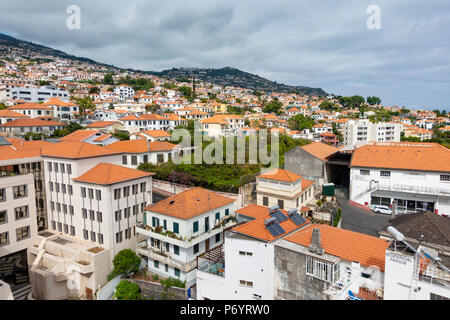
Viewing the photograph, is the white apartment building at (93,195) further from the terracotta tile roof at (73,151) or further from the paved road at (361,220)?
the paved road at (361,220)

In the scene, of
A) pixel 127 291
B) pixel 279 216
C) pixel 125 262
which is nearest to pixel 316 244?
pixel 279 216

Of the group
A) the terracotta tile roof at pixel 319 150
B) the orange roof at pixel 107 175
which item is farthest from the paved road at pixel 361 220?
the orange roof at pixel 107 175

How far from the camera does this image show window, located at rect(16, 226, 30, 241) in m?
24.5

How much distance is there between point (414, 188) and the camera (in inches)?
1059

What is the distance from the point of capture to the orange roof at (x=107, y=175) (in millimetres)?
22867

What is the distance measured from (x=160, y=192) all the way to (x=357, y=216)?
21400mm

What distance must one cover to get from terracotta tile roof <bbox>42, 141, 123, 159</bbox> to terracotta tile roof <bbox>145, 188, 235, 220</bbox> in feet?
24.5

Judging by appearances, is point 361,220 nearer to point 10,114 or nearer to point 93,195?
point 93,195

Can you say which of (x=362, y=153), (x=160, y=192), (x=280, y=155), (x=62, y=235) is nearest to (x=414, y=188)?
(x=362, y=153)

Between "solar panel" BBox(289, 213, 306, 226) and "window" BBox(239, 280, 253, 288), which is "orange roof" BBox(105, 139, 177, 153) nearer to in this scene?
"solar panel" BBox(289, 213, 306, 226)

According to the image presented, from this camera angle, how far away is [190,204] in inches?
867

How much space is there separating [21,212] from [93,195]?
7.08 meters

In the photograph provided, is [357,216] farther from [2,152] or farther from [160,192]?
[2,152]
